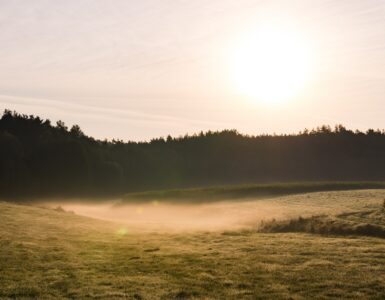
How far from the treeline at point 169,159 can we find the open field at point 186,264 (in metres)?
74.3

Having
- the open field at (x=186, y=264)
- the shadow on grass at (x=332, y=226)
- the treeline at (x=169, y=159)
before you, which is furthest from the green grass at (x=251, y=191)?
the open field at (x=186, y=264)

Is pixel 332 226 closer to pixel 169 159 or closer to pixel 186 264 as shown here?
pixel 186 264

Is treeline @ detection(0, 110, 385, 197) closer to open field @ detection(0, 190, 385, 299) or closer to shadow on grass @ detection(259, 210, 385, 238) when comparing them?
open field @ detection(0, 190, 385, 299)

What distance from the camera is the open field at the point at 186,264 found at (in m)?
19.9

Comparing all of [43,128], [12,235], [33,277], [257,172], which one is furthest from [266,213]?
[257,172]

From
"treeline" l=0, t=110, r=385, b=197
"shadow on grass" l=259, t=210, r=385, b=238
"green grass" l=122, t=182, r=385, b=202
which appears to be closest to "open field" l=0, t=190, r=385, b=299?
"shadow on grass" l=259, t=210, r=385, b=238

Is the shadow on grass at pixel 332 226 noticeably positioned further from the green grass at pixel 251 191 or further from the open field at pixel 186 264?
the green grass at pixel 251 191

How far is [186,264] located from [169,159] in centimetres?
13367

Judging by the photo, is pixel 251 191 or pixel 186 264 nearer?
pixel 186 264

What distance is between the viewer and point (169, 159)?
159m

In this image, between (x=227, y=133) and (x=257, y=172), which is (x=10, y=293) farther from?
(x=227, y=133)

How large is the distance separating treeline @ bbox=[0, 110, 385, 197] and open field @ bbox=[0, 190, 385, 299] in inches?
2925

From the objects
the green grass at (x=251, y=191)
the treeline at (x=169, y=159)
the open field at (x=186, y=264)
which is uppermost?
the treeline at (x=169, y=159)

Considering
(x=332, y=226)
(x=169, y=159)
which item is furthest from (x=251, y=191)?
(x=169, y=159)
